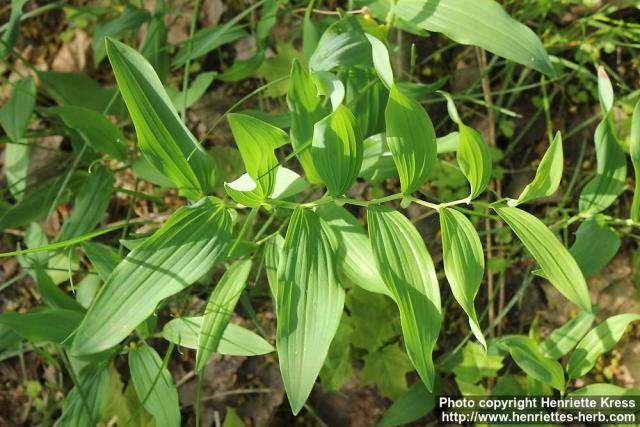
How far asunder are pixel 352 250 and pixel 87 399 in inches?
24.7

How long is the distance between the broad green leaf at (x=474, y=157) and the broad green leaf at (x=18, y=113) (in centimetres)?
96

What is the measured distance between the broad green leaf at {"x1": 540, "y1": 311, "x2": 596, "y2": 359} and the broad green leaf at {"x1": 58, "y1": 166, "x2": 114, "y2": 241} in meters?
1.01

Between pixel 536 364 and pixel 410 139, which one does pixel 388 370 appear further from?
pixel 410 139

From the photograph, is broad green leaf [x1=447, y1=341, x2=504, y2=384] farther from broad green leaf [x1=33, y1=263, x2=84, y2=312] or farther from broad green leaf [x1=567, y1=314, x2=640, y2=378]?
broad green leaf [x1=33, y1=263, x2=84, y2=312]

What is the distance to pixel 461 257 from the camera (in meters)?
0.77

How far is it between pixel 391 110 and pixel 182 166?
326 millimetres

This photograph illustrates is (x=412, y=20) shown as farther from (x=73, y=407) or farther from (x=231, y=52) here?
(x=73, y=407)

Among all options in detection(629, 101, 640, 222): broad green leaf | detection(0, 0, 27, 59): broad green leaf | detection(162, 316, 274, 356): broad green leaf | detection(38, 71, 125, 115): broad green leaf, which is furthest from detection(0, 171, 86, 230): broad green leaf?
detection(629, 101, 640, 222): broad green leaf

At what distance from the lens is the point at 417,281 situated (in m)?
0.78

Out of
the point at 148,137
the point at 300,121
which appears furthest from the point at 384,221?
the point at 148,137

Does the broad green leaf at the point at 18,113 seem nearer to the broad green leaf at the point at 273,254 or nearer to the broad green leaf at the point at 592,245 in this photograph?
the broad green leaf at the point at 273,254

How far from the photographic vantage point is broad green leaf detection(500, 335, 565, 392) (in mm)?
1067

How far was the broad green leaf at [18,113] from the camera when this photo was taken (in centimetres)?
120

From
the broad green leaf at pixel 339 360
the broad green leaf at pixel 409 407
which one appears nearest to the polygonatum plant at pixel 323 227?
the broad green leaf at pixel 409 407
